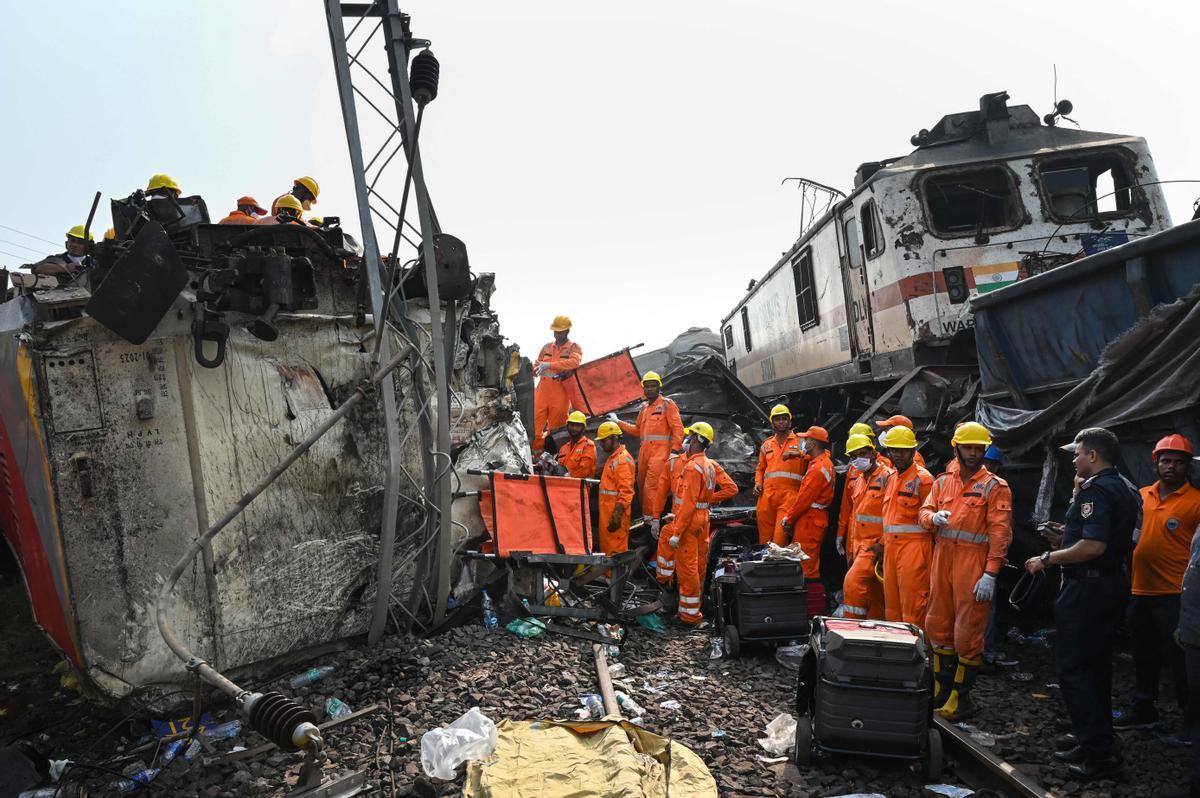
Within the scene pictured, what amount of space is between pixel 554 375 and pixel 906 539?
579cm

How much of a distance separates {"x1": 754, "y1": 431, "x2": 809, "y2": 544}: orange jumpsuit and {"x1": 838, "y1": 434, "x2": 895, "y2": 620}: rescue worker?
1006 mm

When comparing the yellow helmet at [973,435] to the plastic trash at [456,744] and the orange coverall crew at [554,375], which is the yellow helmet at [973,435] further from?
the orange coverall crew at [554,375]

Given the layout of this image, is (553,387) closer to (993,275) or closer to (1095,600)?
(993,275)

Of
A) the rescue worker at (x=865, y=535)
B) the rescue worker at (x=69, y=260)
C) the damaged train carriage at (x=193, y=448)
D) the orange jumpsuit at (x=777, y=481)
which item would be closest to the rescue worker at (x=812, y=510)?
the orange jumpsuit at (x=777, y=481)

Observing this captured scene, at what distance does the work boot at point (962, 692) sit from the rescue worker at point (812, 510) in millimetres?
2170

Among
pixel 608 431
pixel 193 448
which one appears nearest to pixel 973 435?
pixel 608 431

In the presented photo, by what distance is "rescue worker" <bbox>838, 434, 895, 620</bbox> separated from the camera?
20.3 ft

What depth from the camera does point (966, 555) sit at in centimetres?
512

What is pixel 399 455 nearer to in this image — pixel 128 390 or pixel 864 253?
pixel 128 390

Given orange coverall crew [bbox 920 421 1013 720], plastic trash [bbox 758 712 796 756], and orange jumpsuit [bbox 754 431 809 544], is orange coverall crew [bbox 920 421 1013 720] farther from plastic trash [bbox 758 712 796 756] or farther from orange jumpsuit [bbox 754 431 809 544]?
orange jumpsuit [bbox 754 431 809 544]

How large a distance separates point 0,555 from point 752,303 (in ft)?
39.8

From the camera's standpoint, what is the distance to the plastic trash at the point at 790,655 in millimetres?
6102

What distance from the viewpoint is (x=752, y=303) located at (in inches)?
607

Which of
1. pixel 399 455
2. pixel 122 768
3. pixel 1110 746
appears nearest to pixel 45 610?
pixel 122 768
